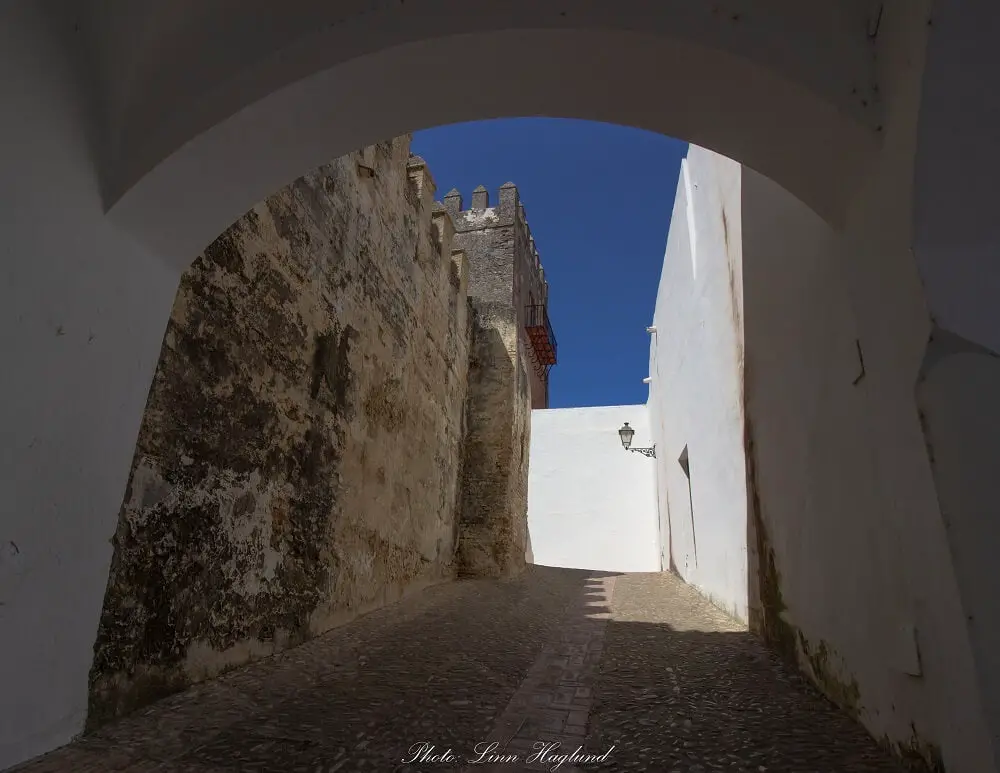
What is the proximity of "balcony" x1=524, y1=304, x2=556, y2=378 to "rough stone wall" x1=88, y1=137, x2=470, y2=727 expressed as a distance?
8.33m

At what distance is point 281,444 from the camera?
→ 2.99m

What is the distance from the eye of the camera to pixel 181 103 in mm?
1703

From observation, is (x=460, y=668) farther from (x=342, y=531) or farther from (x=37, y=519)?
(x=37, y=519)

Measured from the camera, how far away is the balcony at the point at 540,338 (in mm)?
13672

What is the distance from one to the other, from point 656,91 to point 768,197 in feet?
4.26

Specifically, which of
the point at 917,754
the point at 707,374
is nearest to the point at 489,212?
the point at 707,374

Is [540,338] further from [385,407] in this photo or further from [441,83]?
[441,83]

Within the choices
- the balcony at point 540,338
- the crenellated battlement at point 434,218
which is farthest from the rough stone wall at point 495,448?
the balcony at point 540,338

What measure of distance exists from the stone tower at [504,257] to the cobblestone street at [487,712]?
5.34 metres

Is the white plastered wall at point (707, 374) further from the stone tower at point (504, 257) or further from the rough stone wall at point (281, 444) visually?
the rough stone wall at point (281, 444)

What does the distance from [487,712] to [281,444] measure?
1.71m

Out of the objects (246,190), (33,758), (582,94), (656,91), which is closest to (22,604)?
(33,758)

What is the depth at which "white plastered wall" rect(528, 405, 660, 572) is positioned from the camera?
37.5 feet

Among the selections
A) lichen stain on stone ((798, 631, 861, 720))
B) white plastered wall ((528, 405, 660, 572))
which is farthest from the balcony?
lichen stain on stone ((798, 631, 861, 720))
